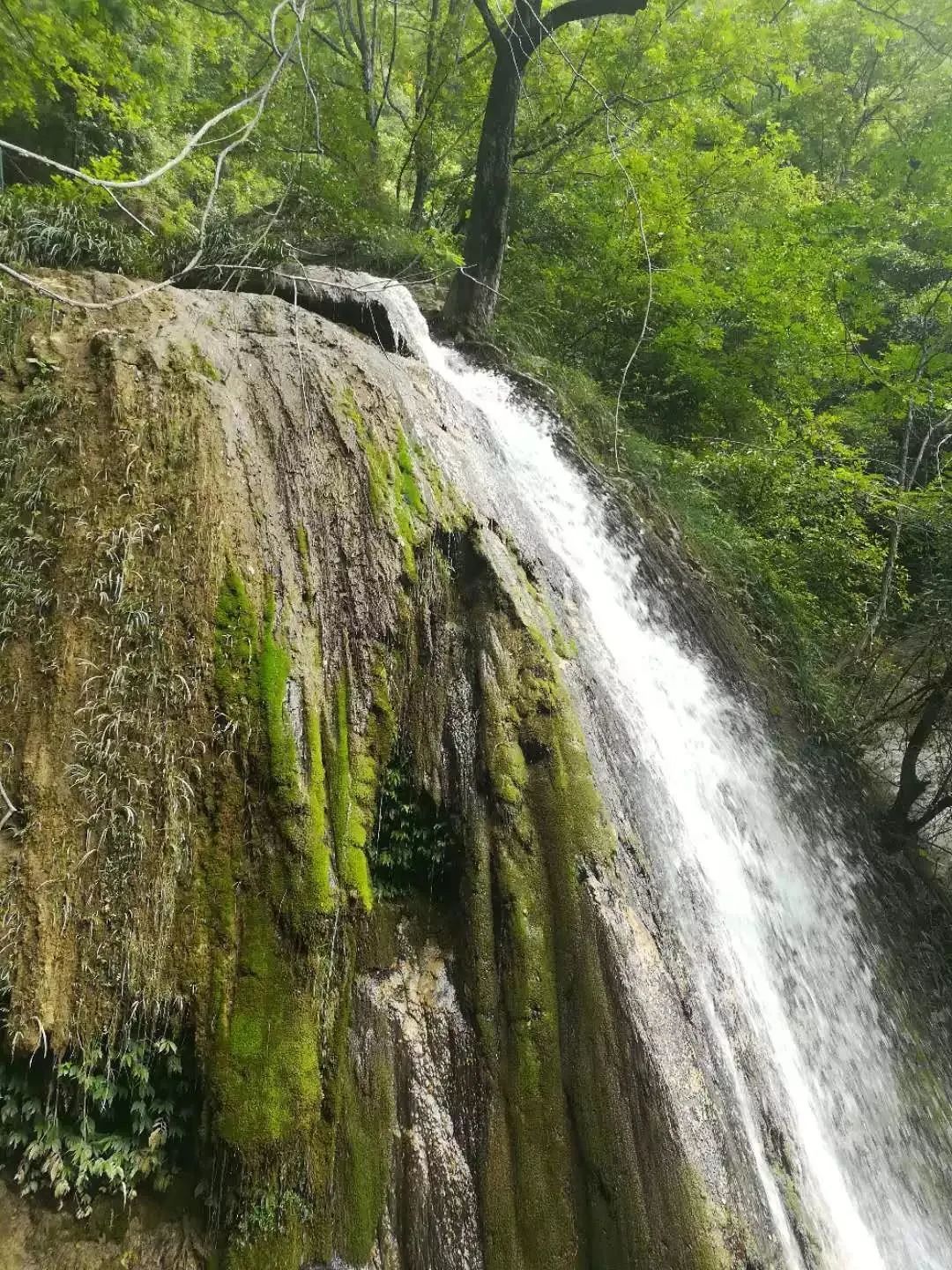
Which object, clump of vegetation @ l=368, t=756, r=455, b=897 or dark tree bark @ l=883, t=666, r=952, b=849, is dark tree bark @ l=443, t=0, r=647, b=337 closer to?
dark tree bark @ l=883, t=666, r=952, b=849

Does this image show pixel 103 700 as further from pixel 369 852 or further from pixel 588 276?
pixel 588 276

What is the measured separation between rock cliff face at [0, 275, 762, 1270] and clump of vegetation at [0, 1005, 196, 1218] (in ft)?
0.03

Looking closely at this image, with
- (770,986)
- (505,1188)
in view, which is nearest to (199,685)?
(505,1188)

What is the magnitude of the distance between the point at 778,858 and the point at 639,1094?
126 inches

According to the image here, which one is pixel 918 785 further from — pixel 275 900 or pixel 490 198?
pixel 490 198

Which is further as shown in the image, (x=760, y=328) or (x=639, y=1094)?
(x=760, y=328)

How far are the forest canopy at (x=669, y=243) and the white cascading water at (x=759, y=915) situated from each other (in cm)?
166

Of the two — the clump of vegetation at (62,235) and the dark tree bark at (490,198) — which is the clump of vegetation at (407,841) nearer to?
the clump of vegetation at (62,235)

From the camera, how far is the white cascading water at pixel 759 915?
407 centimetres

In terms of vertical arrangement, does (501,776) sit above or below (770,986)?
above

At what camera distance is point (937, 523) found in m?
7.36

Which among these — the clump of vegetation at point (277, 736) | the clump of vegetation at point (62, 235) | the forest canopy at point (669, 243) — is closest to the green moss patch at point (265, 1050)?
the clump of vegetation at point (277, 736)

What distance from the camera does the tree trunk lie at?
8.67m

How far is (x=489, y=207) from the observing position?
8.89 metres
